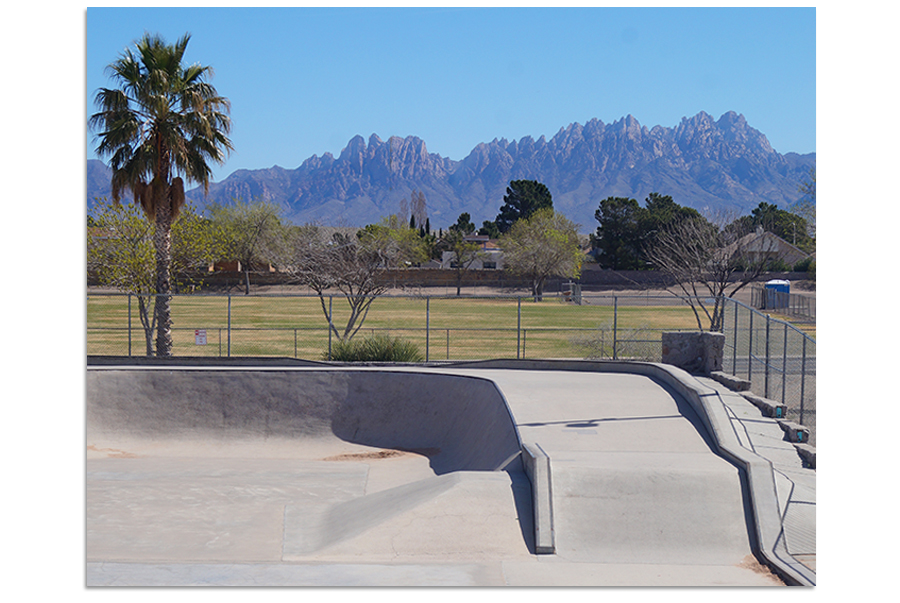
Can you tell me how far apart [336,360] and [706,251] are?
26.5 m

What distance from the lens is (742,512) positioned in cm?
812

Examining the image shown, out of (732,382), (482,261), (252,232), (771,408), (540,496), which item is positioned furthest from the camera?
(482,261)

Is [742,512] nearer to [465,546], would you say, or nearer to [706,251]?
[465,546]

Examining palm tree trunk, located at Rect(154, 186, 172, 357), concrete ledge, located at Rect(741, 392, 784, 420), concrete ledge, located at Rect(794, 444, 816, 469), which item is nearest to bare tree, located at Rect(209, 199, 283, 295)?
palm tree trunk, located at Rect(154, 186, 172, 357)

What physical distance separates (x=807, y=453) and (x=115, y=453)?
1238 cm

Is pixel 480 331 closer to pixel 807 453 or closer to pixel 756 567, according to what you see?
pixel 807 453

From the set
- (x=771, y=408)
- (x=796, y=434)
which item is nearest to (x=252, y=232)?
(x=771, y=408)

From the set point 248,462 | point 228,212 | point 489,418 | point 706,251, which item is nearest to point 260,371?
point 248,462

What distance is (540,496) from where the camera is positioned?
26.8 ft

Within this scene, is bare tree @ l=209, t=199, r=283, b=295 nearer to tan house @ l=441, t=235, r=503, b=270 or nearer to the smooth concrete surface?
tan house @ l=441, t=235, r=503, b=270

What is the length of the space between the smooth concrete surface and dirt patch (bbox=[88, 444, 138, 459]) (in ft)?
0.18

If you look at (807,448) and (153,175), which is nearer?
(807,448)

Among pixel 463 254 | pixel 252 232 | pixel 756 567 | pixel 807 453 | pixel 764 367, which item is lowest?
pixel 756 567

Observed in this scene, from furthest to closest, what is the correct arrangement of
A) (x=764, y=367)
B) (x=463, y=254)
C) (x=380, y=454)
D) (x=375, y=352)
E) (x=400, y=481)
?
(x=463, y=254) → (x=375, y=352) → (x=764, y=367) → (x=380, y=454) → (x=400, y=481)
